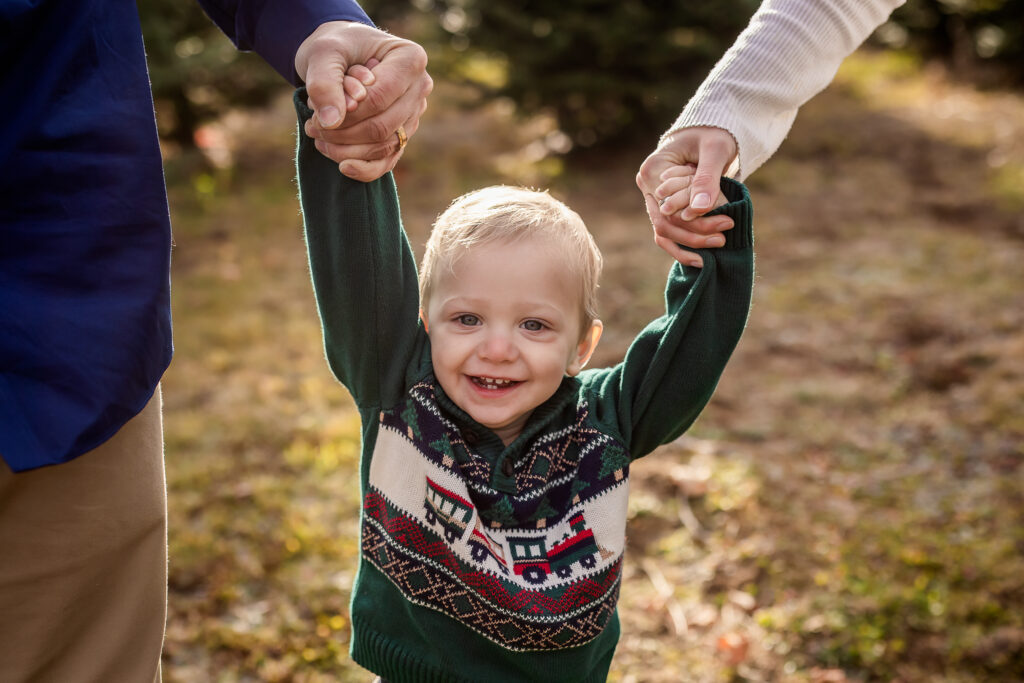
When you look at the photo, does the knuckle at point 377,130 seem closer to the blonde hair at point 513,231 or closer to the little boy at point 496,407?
the little boy at point 496,407

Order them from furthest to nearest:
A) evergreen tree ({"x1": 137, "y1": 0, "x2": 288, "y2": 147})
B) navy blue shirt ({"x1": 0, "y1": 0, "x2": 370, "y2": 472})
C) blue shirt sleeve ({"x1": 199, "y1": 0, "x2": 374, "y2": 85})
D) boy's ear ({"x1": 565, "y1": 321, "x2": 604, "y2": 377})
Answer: evergreen tree ({"x1": 137, "y1": 0, "x2": 288, "y2": 147}) < boy's ear ({"x1": 565, "y1": 321, "x2": 604, "y2": 377}) < blue shirt sleeve ({"x1": 199, "y1": 0, "x2": 374, "y2": 85}) < navy blue shirt ({"x1": 0, "y1": 0, "x2": 370, "y2": 472})

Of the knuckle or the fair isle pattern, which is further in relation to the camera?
the fair isle pattern

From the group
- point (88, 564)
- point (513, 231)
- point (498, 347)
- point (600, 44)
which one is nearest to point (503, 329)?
point (498, 347)

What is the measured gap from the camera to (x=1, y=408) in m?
1.11

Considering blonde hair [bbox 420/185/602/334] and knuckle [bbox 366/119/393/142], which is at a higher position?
knuckle [bbox 366/119/393/142]

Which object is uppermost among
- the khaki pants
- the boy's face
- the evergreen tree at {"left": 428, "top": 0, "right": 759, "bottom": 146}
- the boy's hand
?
the boy's hand

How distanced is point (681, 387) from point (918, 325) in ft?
11.2

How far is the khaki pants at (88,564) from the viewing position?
3.95ft

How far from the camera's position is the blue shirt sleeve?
144 centimetres

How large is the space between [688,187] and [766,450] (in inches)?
90.5

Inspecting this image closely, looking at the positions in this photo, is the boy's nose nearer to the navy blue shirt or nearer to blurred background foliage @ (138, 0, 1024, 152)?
the navy blue shirt

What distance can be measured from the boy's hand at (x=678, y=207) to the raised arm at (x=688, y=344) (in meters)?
0.02

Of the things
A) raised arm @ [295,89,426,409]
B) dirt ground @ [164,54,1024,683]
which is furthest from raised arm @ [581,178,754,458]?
dirt ground @ [164,54,1024,683]

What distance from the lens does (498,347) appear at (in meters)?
Answer: 1.49
